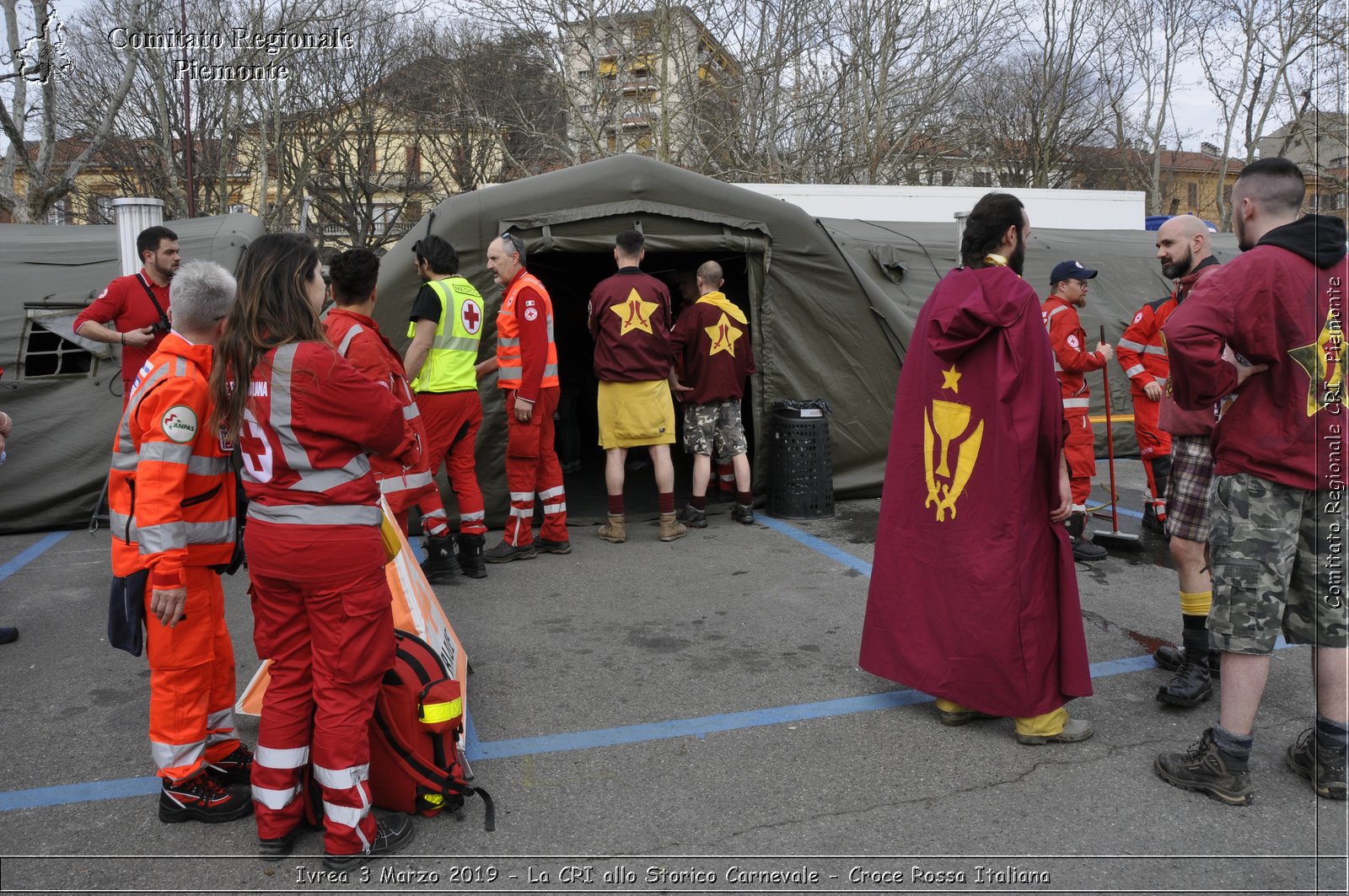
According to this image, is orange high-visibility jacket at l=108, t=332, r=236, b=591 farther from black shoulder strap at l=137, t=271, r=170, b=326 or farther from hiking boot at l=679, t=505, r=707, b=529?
hiking boot at l=679, t=505, r=707, b=529

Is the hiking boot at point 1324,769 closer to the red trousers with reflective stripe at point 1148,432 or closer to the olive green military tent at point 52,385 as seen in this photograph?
the red trousers with reflective stripe at point 1148,432

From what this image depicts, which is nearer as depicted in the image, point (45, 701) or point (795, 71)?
point (45, 701)

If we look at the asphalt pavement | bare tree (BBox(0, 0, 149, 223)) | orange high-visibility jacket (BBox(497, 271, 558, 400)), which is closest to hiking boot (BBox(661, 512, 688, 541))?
orange high-visibility jacket (BBox(497, 271, 558, 400))

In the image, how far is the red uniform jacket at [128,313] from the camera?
572cm

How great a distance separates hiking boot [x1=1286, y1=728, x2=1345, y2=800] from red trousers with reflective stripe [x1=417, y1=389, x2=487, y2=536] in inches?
168

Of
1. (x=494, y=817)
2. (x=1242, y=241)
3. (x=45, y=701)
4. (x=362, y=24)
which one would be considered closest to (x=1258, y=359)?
(x=1242, y=241)

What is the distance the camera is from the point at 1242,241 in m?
3.11

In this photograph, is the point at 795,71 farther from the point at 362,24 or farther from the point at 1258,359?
the point at 1258,359

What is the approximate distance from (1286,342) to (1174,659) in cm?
178

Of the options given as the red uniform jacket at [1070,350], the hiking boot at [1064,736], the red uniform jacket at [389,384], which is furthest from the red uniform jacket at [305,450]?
the red uniform jacket at [1070,350]

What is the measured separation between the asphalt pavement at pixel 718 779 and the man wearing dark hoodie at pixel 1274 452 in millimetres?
339

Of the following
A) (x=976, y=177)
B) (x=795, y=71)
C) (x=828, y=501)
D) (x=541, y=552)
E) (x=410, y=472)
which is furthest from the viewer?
(x=976, y=177)

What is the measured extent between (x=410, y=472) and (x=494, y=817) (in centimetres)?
239

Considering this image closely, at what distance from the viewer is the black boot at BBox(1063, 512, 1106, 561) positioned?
5957 mm
